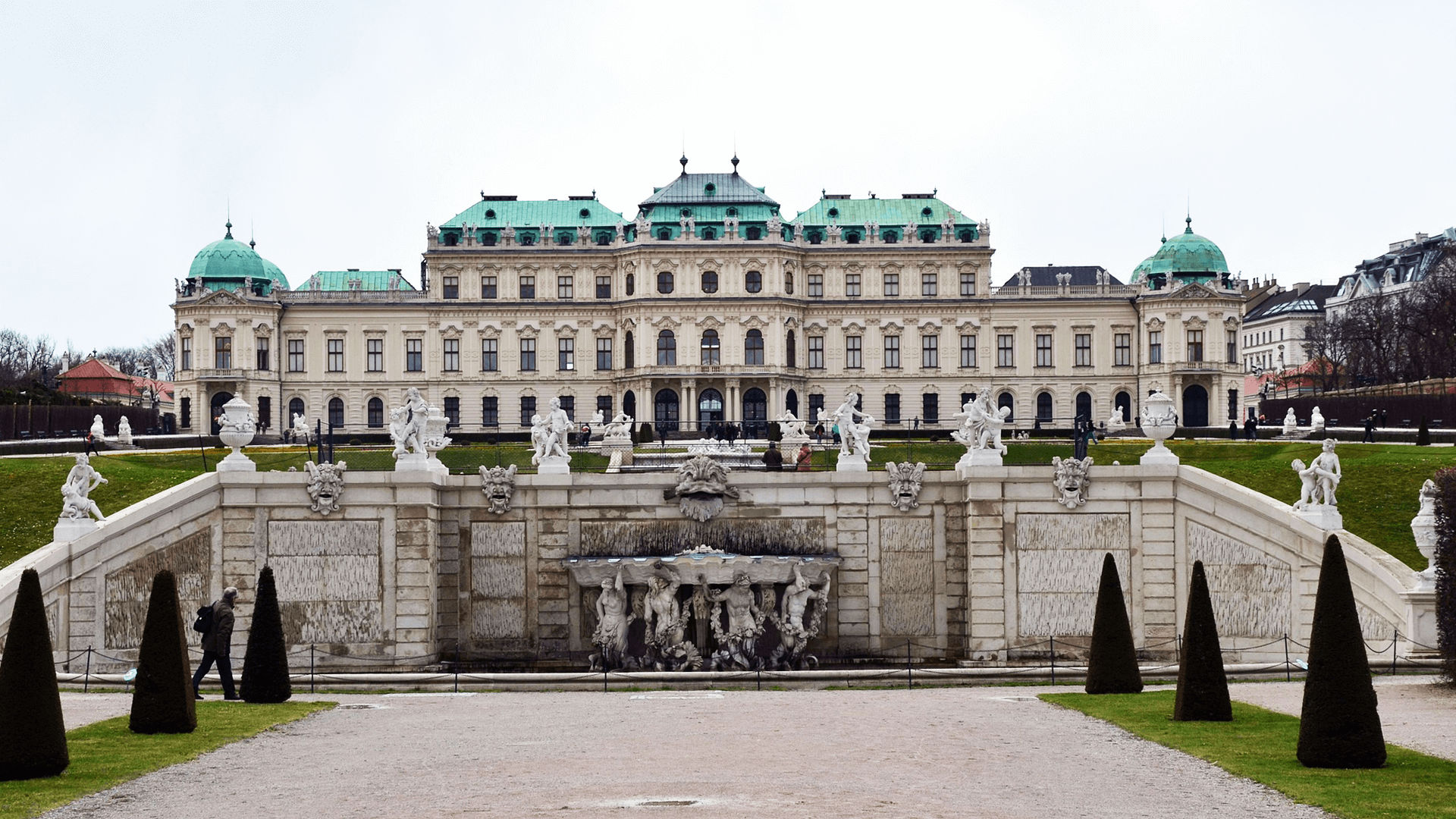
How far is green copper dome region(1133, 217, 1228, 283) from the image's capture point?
296ft

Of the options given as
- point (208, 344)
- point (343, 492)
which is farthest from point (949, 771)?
point (208, 344)

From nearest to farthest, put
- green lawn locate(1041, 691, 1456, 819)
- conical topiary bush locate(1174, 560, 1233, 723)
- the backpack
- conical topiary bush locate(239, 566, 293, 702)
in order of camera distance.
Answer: green lawn locate(1041, 691, 1456, 819), conical topiary bush locate(1174, 560, 1233, 723), conical topiary bush locate(239, 566, 293, 702), the backpack

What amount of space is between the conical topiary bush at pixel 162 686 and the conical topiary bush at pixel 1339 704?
12.8 meters

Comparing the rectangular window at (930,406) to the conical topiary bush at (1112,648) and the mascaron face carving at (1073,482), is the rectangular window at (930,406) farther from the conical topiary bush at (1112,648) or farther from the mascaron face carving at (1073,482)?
the conical topiary bush at (1112,648)

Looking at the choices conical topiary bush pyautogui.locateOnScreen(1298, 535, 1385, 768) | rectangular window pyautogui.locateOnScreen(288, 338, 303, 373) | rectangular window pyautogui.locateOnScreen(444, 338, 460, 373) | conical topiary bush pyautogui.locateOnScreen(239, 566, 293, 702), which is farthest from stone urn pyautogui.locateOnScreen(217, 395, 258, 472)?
rectangular window pyautogui.locateOnScreen(288, 338, 303, 373)

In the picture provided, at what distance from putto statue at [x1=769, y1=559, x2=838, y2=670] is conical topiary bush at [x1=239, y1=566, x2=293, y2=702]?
12.3m

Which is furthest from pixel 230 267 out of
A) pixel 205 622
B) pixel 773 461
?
pixel 205 622

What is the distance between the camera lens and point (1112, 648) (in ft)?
78.1

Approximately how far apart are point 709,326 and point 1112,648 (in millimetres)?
65252

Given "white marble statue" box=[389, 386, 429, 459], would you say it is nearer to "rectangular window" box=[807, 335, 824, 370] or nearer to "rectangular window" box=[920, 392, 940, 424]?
"rectangular window" box=[807, 335, 824, 370]

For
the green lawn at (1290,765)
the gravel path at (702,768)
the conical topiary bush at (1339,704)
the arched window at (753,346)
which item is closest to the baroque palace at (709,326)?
the arched window at (753,346)

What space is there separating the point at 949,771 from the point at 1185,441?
4269cm

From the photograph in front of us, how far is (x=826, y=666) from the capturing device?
3341 cm

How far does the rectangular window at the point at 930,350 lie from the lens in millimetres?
90938
